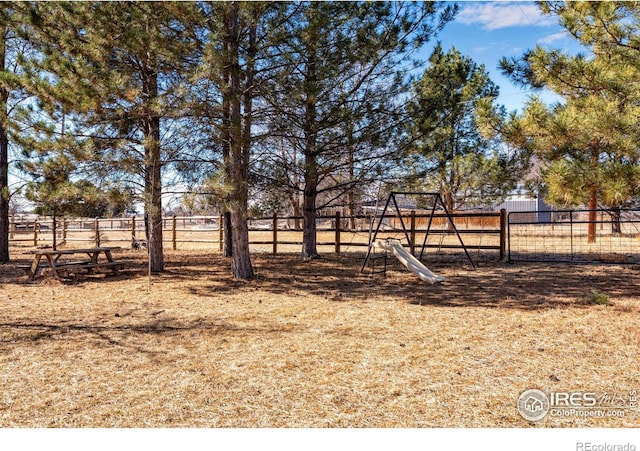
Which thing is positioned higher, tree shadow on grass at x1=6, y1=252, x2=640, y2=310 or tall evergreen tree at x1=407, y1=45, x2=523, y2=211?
tall evergreen tree at x1=407, y1=45, x2=523, y2=211

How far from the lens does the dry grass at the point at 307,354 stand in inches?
108

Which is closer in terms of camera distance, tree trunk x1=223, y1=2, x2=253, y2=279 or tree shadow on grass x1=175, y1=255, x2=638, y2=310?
tree shadow on grass x1=175, y1=255, x2=638, y2=310

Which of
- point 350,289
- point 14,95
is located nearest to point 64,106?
point 14,95

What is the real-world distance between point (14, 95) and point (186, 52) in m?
5.43

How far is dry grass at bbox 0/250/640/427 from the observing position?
2750mm

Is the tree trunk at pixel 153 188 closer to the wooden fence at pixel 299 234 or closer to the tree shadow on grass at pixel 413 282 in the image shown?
the tree shadow on grass at pixel 413 282

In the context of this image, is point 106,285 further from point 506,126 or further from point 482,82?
point 482,82

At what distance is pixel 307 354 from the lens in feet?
12.6

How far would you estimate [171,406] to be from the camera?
282 cm

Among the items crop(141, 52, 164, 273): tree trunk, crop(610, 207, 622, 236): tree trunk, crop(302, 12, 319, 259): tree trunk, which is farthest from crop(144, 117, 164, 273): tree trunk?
crop(610, 207, 622, 236): tree trunk

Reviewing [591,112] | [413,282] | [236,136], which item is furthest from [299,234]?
[591,112]

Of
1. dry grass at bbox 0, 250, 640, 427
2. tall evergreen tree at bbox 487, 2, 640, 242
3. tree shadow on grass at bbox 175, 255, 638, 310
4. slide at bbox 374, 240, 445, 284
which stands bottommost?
dry grass at bbox 0, 250, 640, 427

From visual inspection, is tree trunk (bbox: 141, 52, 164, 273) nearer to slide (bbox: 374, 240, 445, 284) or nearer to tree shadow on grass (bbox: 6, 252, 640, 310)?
tree shadow on grass (bbox: 6, 252, 640, 310)

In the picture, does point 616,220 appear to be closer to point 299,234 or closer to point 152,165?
point 299,234
